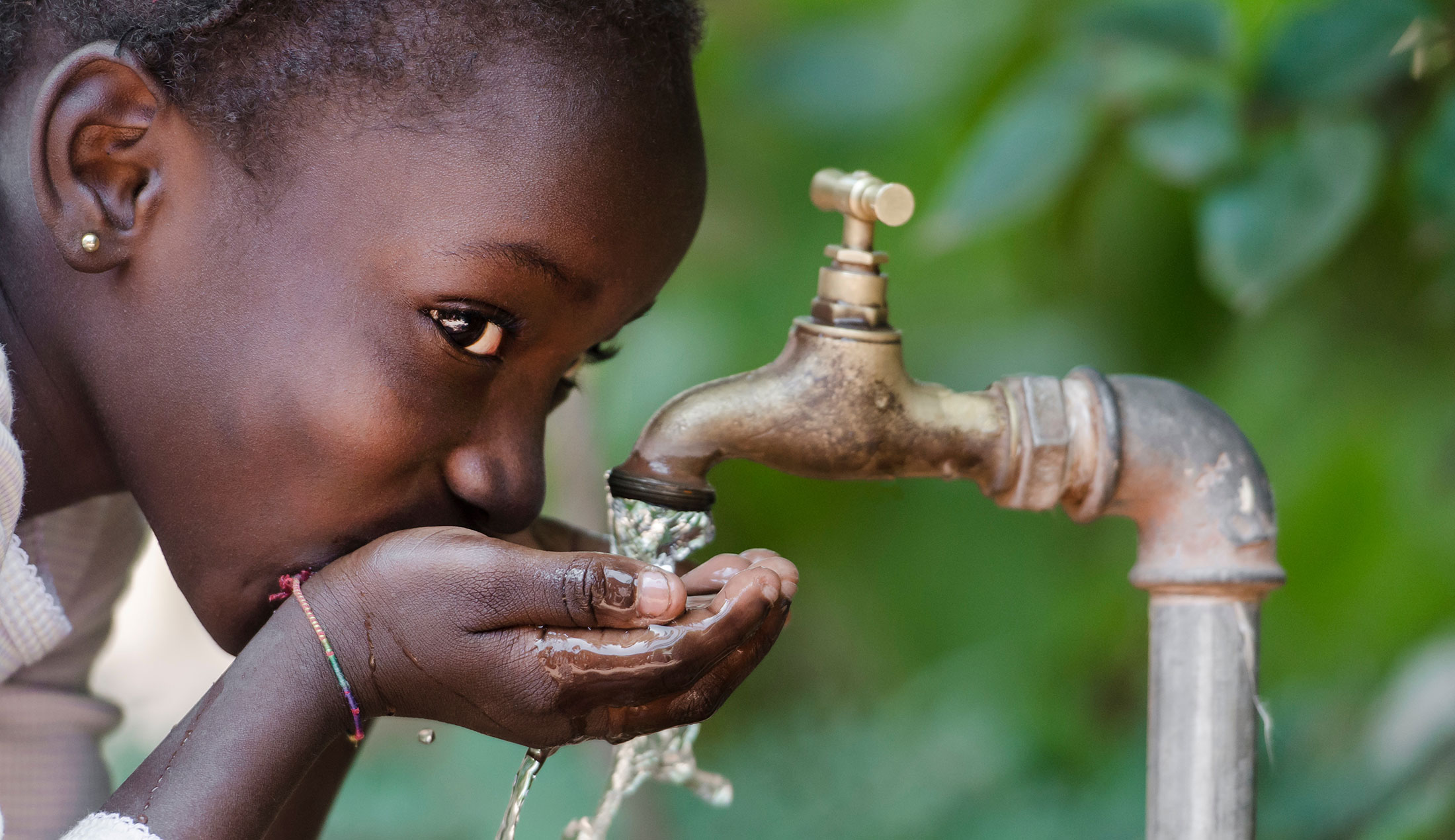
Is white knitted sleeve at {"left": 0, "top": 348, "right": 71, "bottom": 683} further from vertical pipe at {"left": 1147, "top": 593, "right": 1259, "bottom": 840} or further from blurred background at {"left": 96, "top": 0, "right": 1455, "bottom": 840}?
vertical pipe at {"left": 1147, "top": 593, "right": 1259, "bottom": 840}

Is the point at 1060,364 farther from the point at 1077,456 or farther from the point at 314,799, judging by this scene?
the point at 314,799

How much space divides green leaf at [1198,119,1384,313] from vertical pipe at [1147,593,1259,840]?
450 mm

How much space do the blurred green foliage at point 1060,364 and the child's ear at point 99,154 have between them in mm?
752

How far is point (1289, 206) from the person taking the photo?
1.22 m

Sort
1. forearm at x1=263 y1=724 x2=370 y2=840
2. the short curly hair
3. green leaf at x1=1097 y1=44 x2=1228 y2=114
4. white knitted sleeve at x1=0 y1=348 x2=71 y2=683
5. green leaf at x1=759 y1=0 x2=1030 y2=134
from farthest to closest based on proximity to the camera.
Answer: green leaf at x1=759 y1=0 x2=1030 y2=134 → green leaf at x1=1097 y1=44 x2=1228 y2=114 → forearm at x1=263 y1=724 x2=370 y2=840 → white knitted sleeve at x1=0 y1=348 x2=71 y2=683 → the short curly hair

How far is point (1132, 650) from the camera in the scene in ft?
5.13

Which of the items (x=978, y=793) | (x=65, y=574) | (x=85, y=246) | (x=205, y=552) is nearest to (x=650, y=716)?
A: (x=205, y=552)

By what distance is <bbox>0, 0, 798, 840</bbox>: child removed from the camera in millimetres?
764

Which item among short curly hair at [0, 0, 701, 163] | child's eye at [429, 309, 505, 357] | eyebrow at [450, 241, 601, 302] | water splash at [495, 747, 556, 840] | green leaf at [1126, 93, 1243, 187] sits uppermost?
green leaf at [1126, 93, 1243, 187]

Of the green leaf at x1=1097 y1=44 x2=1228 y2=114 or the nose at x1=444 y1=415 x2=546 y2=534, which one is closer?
the nose at x1=444 y1=415 x2=546 y2=534

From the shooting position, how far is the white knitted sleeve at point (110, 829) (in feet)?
2.35

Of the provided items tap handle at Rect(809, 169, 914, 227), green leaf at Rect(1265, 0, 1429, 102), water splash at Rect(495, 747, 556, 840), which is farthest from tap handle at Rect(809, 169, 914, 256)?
green leaf at Rect(1265, 0, 1429, 102)

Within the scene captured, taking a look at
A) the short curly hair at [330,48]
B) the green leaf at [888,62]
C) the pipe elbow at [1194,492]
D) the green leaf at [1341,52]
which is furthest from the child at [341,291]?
the green leaf at [888,62]

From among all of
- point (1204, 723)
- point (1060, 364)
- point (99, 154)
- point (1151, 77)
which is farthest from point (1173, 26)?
point (99, 154)
